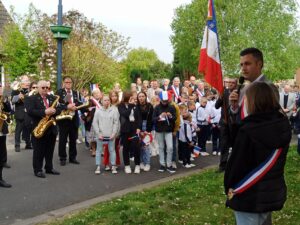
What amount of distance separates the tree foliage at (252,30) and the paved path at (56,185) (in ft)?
110

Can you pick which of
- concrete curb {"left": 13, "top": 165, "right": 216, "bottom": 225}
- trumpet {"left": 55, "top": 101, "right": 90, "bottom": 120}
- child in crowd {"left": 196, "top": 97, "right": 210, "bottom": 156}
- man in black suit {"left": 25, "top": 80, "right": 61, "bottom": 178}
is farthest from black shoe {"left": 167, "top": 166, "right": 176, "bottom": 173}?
man in black suit {"left": 25, "top": 80, "right": 61, "bottom": 178}

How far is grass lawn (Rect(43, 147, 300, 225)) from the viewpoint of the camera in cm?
579

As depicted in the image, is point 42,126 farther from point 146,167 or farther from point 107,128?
Answer: point 146,167

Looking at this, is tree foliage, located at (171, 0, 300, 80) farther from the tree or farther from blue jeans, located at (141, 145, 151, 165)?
blue jeans, located at (141, 145, 151, 165)

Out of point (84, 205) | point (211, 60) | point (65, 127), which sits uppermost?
point (211, 60)

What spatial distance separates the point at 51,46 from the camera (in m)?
22.1

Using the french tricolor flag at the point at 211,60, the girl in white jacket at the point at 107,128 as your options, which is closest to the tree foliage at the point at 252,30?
the girl in white jacket at the point at 107,128

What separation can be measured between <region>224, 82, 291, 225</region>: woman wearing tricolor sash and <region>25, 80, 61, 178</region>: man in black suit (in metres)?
5.83

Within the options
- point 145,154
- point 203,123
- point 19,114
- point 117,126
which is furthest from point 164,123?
point 19,114

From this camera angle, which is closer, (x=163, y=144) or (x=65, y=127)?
(x=163, y=144)

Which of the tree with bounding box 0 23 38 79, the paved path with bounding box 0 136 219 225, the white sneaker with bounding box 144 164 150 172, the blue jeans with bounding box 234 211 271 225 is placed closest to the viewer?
the blue jeans with bounding box 234 211 271 225

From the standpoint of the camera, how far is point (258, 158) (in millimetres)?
3305

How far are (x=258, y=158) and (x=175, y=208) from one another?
3.26m

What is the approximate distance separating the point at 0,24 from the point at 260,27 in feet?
86.3
